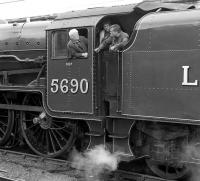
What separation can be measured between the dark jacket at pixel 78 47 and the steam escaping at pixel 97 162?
155 cm

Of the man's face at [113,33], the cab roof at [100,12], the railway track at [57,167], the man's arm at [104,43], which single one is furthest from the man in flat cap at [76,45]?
the railway track at [57,167]

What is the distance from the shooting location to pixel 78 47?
21.8 feet

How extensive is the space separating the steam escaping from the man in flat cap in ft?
5.03

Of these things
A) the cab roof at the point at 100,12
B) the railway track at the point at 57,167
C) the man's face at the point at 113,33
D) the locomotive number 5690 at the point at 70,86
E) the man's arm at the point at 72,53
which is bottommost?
the railway track at the point at 57,167

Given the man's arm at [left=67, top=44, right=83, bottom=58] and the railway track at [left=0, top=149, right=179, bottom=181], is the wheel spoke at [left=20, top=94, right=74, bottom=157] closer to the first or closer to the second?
the railway track at [left=0, top=149, right=179, bottom=181]

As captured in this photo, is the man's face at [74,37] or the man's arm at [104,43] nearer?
the man's arm at [104,43]

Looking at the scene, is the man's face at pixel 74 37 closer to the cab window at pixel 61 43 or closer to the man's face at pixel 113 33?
the cab window at pixel 61 43

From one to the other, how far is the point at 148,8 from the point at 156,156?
2289 millimetres

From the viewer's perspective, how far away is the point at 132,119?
6223 mm

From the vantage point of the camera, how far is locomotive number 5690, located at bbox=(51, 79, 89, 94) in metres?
6.66

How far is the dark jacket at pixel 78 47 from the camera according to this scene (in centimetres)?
664

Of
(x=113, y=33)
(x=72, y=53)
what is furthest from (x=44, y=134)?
(x=113, y=33)

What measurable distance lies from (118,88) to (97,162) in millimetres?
1342

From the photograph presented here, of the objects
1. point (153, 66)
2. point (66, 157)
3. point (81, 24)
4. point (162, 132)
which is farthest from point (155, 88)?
point (66, 157)
